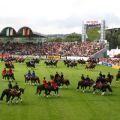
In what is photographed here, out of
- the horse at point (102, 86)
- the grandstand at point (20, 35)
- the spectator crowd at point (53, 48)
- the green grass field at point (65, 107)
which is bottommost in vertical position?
the green grass field at point (65, 107)

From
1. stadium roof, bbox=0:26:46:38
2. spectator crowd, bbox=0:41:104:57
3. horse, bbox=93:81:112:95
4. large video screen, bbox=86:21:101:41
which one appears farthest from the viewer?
stadium roof, bbox=0:26:46:38

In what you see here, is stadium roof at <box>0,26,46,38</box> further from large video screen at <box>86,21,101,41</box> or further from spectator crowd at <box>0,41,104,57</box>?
large video screen at <box>86,21,101,41</box>

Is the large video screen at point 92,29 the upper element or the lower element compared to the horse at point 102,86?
upper

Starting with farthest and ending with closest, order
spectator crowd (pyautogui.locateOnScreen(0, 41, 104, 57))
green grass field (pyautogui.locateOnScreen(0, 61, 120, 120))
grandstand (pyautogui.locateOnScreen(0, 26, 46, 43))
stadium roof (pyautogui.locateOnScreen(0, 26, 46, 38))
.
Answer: grandstand (pyautogui.locateOnScreen(0, 26, 46, 43)) < stadium roof (pyautogui.locateOnScreen(0, 26, 46, 38)) < spectator crowd (pyautogui.locateOnScreen(0, 41, 104, 57)) < green grass field (pyautogui.locateOnScreen(0, 61, 120, 120))

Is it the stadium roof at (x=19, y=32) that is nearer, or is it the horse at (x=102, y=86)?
the horse at (x=102, y=86)

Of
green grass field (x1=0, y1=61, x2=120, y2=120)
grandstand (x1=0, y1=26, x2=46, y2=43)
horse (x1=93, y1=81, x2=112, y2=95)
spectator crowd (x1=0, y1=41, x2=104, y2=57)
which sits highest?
grandstand (x1=0, y1=26, x2=46, y2=43)

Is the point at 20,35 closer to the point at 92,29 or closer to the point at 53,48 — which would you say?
the point at 53,48

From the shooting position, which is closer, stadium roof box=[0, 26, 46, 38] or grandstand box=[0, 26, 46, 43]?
stadium roof box=[0, 26, 46, 38]

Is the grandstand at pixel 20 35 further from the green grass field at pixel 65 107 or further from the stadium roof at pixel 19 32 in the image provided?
the green grass field at pixel 65 107

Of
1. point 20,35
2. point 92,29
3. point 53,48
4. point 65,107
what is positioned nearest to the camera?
point 65,107

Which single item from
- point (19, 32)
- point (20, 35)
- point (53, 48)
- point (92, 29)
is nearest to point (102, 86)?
point (53, 48)

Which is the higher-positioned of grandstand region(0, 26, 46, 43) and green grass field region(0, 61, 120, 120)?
grandstand region(0, 26, 46, 43)

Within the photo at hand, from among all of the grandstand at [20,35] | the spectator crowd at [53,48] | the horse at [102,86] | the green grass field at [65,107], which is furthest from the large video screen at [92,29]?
the horse at [102,86]

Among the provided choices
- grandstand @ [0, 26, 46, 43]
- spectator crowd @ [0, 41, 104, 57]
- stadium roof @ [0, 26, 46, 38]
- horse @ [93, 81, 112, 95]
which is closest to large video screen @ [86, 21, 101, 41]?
spectator crowd @ [0, 41, 104, 57]
